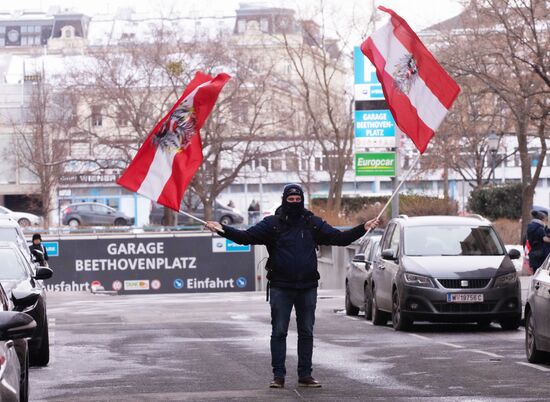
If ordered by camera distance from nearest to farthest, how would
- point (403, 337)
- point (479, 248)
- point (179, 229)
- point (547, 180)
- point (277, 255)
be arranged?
point (277, 255), point (403, 337), point (479, 248), point (179, 229), point (547, 180)

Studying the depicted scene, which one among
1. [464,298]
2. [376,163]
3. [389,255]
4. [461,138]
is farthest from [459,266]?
[461,138]

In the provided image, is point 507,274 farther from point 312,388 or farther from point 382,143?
point 382,143

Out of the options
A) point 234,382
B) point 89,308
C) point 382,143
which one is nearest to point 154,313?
point 89,308

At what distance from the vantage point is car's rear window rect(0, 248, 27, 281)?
16.2 meters

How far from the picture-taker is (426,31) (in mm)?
45594

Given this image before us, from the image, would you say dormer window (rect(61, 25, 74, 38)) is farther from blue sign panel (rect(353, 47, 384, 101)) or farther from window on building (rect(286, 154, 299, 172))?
blue sign panel (rect(353, 47, 384, 101))

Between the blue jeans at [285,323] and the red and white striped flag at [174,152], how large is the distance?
1.83 m

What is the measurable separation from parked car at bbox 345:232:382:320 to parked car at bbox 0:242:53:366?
7792 millimetres

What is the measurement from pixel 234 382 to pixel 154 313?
15.1 m

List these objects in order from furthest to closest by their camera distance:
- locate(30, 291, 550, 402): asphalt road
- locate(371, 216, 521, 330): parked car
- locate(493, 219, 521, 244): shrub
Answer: locate(493, 219, 521, 244): shrub < locate(371, 216, 521, 330): parked car < locate(30, 291, 550, 402): asphalt road

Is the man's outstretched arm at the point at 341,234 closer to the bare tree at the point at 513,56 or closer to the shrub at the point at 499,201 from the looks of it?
the bare tree at the point at 513,56

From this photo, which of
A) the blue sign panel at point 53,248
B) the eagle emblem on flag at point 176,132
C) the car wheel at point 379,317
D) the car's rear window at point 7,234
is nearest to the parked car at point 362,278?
the car wheel at point 379,317

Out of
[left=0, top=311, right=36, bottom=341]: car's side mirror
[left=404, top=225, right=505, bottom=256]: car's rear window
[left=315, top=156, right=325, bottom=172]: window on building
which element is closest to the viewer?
[left=0, top=311, right=36, bottom=341]: car's side mirror

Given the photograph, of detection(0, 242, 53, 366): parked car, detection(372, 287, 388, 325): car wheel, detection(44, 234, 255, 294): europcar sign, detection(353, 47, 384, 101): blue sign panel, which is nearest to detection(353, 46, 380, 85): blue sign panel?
detection(353, 47, 384, 101): blue sign panel
